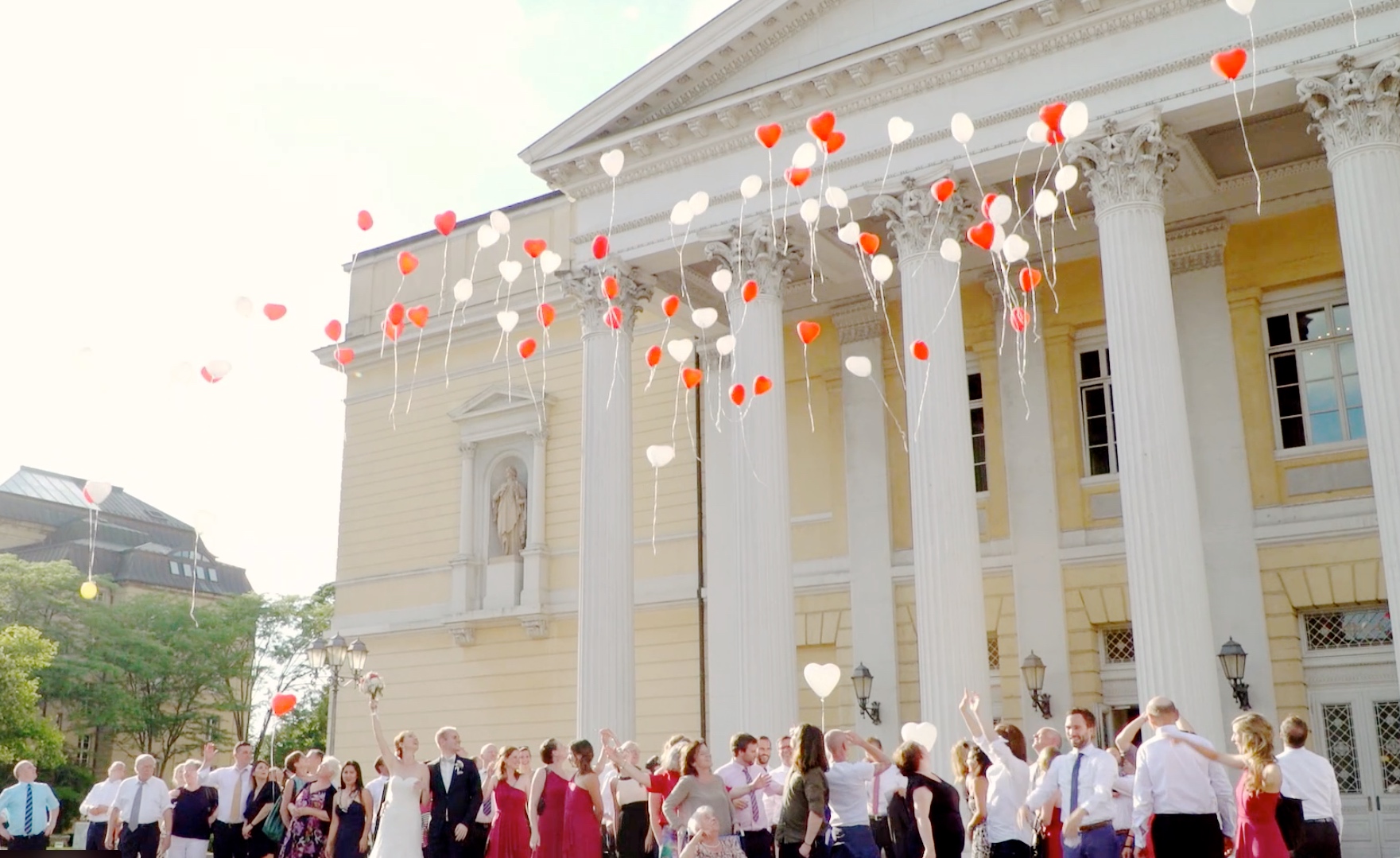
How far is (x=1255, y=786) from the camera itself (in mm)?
8359

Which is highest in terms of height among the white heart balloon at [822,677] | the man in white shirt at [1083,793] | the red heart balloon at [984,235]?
the red heart balloon at [984,235]

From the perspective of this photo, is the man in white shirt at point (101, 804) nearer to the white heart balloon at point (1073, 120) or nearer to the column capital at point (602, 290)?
the column capital at point (602, 290)

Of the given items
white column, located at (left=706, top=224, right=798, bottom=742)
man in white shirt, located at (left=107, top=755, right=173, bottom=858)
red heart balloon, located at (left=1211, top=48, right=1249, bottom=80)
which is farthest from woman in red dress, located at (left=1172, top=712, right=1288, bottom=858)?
man in white shirt, located at (left=107, top=755, right=173, bottom=858)

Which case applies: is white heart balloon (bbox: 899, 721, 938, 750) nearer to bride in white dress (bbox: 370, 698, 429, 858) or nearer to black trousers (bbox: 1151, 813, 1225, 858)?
black trousers (bbox: 1151, 813, 1225, 858)

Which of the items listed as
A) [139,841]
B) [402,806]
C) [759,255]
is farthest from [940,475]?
[139,841]

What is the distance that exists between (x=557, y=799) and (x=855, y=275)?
1246cm

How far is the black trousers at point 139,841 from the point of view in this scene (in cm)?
1562

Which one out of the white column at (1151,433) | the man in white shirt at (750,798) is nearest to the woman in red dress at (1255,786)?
the man in white shirt at (750,798)

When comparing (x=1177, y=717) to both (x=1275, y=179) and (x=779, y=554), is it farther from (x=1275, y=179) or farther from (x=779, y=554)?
(x=1275, y=179)

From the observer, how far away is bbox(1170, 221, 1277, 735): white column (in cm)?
1792

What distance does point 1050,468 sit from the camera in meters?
→ 20.1

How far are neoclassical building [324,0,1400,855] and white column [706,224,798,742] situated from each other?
52mm

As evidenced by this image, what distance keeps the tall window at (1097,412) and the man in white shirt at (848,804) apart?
37.2ft

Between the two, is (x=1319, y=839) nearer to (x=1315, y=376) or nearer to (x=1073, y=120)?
(x=1073, y=120)
